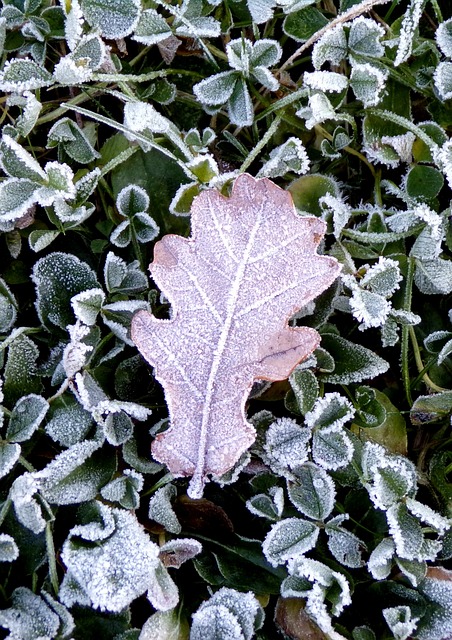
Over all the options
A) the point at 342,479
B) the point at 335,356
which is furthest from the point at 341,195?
the point at 342,479

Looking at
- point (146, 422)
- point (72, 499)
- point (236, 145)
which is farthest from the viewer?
point (236, 145)

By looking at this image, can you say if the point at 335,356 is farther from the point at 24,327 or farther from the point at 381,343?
the point at 24,327

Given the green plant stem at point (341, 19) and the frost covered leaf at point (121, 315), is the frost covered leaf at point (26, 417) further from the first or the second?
the green plant stem at point (341, 19)

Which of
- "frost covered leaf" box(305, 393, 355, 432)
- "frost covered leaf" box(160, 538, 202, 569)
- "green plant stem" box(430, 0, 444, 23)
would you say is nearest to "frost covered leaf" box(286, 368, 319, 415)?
"frost covered leaf" box(305, 393, 355, 432)

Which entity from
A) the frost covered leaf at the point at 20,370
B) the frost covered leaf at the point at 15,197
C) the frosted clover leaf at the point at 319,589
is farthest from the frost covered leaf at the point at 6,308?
the frosted clover leaf at the point at 319,589

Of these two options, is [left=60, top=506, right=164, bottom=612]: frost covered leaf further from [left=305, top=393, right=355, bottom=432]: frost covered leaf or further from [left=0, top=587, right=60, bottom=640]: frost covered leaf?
[left=305, top=393, right=355, bottom=432]: frost covered leaf

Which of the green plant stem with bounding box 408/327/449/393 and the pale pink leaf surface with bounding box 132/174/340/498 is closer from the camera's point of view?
the pale pink leaf surface with bounding box 132/174/340/498

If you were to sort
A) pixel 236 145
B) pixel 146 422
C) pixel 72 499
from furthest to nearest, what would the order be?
1. pixel 236 145
2. pixel 146 422
3. pixel 72 499
